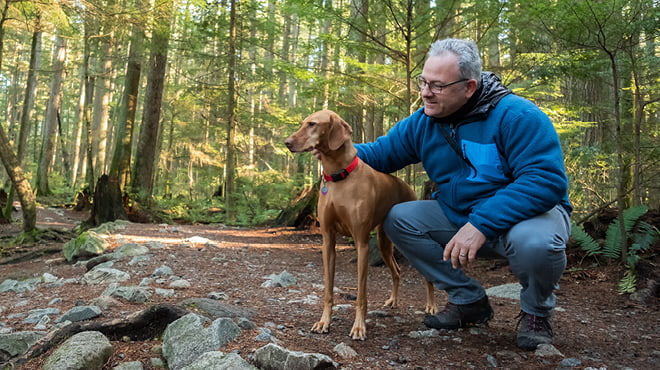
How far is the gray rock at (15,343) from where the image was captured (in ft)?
8.11

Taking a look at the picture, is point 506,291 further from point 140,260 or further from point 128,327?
point 140,260

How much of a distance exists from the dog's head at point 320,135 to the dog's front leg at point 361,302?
2.31ft

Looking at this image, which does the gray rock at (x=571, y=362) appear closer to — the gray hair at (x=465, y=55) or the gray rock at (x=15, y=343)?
the gray hair at (x=465, y=55)

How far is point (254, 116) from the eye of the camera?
46.2 ft

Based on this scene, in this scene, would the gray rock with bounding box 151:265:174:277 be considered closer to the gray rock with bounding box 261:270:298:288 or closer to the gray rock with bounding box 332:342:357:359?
the gray rock with bounding box 261:270:298:288

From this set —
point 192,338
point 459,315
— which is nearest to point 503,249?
point 459,315

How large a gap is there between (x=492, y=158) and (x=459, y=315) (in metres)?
1.11

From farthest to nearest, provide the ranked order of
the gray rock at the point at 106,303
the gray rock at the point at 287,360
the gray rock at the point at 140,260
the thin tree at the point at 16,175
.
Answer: the thin tree at the point at 16,175 → the gray rock at the point at 140,260 → the gray rock at the point at 106,303 → the gray rock at the point at 287,360

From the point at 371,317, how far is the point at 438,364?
3.32 ft

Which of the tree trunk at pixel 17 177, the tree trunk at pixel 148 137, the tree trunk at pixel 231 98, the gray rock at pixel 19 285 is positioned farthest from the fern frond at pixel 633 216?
the tree trunk at pixel 148 137

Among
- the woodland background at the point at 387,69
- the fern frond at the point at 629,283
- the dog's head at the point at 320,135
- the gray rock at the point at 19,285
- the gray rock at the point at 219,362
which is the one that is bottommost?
the gray rock at the point at 19,285

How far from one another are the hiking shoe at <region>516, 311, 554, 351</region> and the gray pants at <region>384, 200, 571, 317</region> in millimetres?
44

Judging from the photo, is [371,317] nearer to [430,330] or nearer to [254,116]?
[430,330]

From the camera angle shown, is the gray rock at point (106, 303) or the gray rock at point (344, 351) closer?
the gray rock at point (344, 351)
